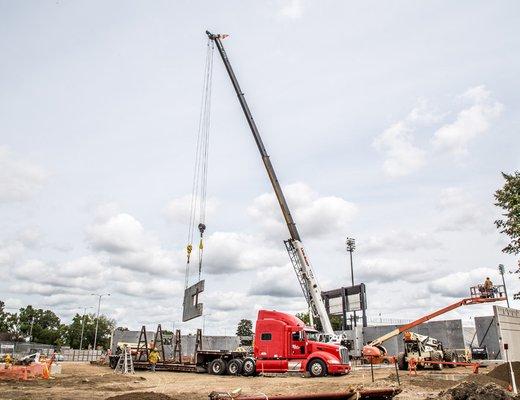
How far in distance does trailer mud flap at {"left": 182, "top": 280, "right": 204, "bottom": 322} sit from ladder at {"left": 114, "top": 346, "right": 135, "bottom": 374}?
6903 millimetres

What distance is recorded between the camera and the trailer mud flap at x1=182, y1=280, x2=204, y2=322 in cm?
2167

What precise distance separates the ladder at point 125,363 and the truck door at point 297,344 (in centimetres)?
976

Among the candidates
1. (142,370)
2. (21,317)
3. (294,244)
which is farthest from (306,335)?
(21,317)

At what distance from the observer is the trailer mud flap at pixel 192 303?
2167 centimetres

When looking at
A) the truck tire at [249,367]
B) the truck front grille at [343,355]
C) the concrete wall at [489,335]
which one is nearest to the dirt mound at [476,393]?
the truck front grille at [343,355]

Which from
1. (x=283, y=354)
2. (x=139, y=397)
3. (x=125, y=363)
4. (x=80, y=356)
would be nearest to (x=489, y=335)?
(x=283, y=354)

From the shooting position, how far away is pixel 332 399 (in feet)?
33.6

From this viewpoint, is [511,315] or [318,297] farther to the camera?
[511,315]

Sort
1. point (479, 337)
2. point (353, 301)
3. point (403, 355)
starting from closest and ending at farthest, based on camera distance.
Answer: point (403, 355) → point (479, 337) → point (353, 301)

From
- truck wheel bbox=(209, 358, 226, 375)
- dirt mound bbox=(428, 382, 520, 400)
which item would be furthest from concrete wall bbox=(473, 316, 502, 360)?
dirt mound bbox=(428, 382, 520, 400)

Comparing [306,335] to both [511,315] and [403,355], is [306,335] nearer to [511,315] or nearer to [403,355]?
[403,355]

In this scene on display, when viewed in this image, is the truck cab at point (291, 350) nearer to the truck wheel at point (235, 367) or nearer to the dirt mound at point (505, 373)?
the truck wheel at point (235, 367)

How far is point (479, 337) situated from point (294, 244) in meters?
25.4

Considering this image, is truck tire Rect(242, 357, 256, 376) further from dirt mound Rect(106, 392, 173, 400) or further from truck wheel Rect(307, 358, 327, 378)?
dirt mound Rect(106, 392, 173, 400)
